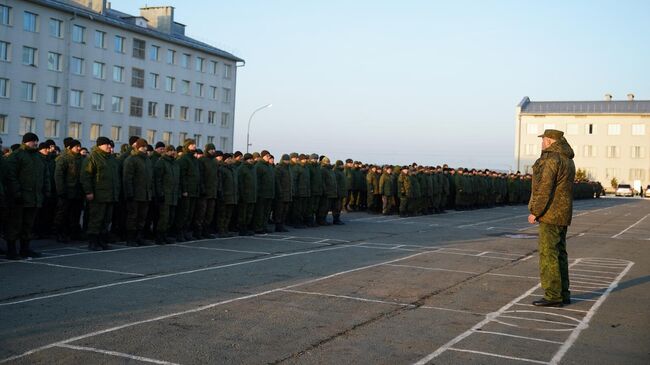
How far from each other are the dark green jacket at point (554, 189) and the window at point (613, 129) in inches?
3928

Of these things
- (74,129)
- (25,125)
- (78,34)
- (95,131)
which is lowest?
(25,125)

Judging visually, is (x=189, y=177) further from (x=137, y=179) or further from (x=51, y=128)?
(x=51, y=128)

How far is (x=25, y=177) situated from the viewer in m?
12.9

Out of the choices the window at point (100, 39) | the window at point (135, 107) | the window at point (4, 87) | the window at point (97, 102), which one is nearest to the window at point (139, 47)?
the window at point (135, 107)

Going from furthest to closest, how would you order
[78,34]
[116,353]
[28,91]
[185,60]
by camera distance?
[185,60], [78,34], [28,91], [116,353]

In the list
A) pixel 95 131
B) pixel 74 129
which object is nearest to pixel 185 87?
pixel 95 131

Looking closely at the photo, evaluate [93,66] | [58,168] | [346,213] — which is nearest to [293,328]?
[58,168]

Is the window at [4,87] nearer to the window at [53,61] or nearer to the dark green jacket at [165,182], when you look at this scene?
the window at [53,61]

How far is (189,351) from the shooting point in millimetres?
6723

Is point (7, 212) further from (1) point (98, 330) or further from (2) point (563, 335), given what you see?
(2) point (563, 335)

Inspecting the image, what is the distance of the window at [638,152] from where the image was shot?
332 feet

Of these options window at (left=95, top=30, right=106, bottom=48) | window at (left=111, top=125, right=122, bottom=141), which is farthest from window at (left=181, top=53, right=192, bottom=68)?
window at (left=95, top=30, right=106, bottom=48)

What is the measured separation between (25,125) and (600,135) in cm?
7869

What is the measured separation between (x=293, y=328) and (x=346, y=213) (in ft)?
73.4
